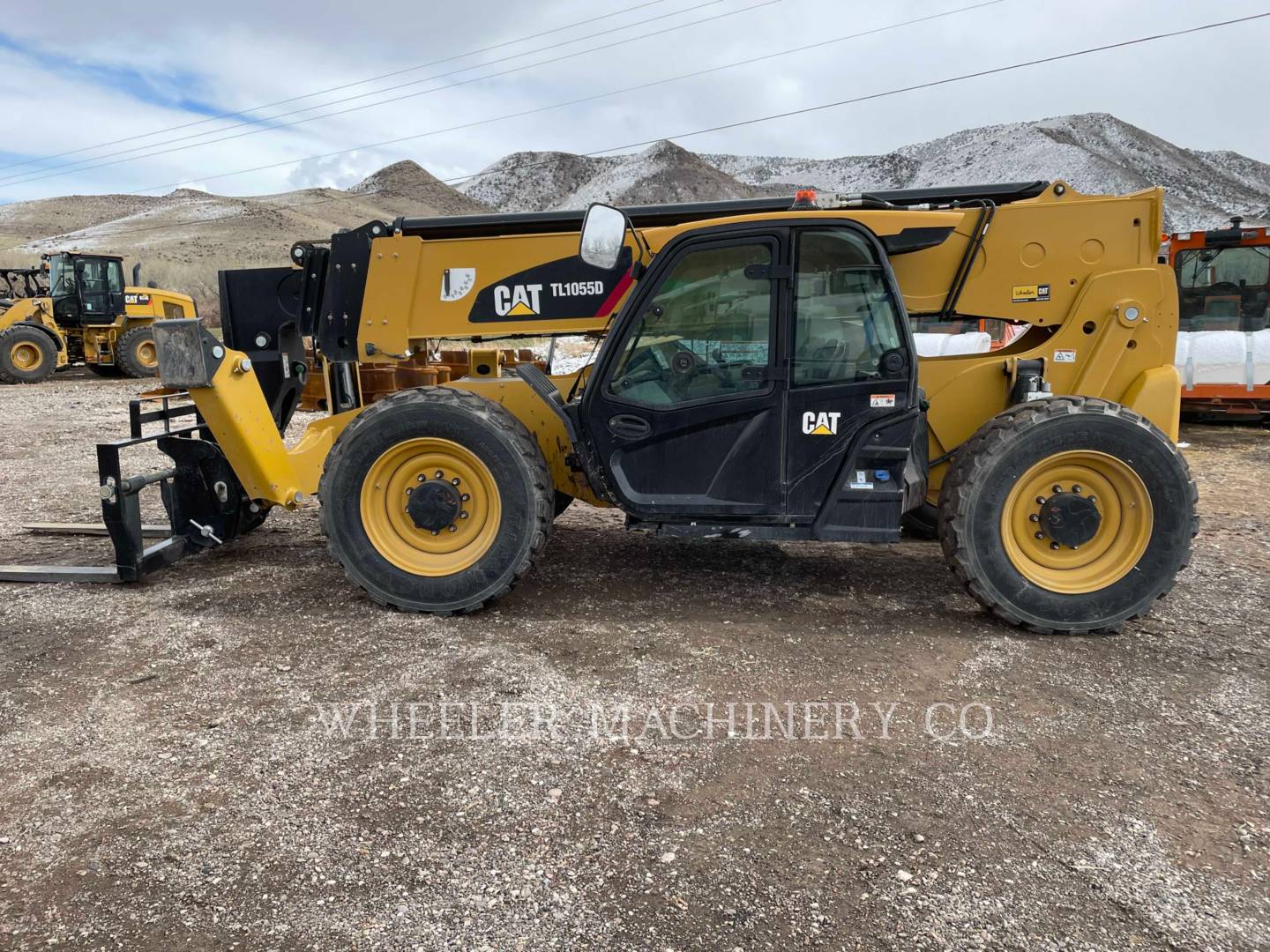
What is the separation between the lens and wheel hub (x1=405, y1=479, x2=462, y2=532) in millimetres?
4461

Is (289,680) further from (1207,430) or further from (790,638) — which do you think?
(1207,430)

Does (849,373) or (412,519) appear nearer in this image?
(849,373)

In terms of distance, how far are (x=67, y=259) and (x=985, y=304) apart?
742 inches

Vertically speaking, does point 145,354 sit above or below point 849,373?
above

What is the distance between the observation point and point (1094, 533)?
13.7 ft

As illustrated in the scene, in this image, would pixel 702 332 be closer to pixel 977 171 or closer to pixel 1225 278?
pixel 1225 278

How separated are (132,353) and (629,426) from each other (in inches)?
691

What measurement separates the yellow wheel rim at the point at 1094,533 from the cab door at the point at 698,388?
119 centimetres

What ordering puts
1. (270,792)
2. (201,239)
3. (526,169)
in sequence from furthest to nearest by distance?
(526,169) < (201,239) < (270,792)

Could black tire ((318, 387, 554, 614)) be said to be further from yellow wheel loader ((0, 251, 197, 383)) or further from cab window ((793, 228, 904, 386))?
yellow wheel loader ((0, 251, 197, 383))

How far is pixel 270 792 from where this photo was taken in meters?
2.91

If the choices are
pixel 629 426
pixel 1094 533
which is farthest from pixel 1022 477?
pixel 629 426

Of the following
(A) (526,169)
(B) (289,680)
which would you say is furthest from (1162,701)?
(A) (526,169)

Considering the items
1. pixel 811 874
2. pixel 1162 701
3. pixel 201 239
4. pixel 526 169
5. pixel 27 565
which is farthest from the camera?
pixel 526 169
